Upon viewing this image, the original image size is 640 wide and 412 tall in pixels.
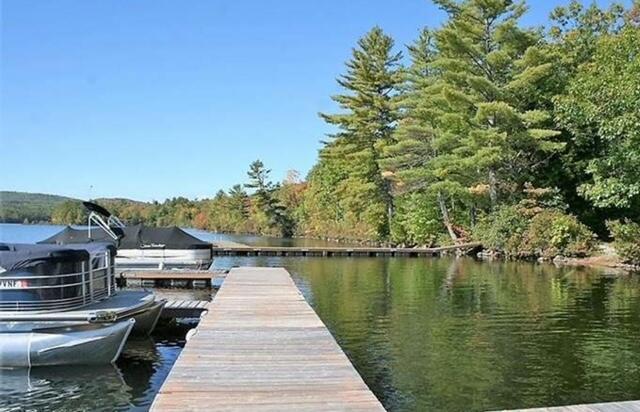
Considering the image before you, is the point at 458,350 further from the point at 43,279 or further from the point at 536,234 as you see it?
the point at 536,234

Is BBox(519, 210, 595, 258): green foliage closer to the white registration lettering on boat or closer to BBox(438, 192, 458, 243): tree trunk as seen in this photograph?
BBox(438, 192, 458, 243): tree trunk

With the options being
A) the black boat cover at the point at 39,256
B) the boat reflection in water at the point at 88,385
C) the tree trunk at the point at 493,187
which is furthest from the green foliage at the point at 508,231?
the black boat cover at the point at 39,256

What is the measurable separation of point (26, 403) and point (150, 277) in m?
11.0

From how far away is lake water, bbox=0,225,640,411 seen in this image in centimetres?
763

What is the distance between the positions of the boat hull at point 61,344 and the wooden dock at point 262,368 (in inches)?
64.8

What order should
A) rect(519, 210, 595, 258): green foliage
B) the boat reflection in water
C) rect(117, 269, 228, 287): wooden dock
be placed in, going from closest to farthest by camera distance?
1. the boat reflection in water
2. rect(117, 269, 228, 287): wooden dock
3. rect(519, 210, 595, 258): green foliage

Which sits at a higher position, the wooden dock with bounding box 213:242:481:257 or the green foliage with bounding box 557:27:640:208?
the green foliage with bounding box 557:27:640:208

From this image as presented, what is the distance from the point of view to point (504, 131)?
30125 mm

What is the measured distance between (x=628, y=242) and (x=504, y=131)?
26.8 feet

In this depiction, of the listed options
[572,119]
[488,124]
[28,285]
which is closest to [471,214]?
[488,124]

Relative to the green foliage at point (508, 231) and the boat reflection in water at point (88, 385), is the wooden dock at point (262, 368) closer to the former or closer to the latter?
the boat reflection in water at point (88, 385)

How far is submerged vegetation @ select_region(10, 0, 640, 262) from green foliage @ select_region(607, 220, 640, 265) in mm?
69

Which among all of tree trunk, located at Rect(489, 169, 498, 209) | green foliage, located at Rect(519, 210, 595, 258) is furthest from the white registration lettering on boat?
tree trunk, located at Rect(489, 169, 498, 209)

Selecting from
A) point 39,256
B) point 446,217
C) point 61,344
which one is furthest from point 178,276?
point 446,217
